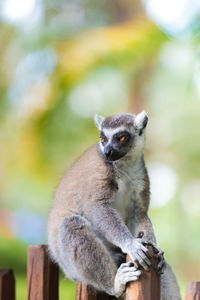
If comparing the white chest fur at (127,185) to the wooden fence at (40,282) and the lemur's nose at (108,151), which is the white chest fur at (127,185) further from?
the wooden fence at (40,282)

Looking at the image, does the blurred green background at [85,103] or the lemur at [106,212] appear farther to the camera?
the blurred green background at [85,103]

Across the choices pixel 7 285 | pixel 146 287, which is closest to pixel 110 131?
pixel 7 285

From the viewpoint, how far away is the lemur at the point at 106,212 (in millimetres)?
2219

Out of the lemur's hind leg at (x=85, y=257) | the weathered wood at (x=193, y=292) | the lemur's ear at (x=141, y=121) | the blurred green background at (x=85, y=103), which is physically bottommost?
the weathered wood at (x=193, y=292)

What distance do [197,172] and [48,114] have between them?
293 cm

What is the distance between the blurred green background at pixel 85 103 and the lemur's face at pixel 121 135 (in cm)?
553

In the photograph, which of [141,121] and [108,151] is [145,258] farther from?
[141,121]

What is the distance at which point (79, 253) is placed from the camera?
226cm

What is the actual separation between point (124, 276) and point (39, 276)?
0.44 m

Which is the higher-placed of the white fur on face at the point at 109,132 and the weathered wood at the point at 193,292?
the white fur on face at the point at 109,132

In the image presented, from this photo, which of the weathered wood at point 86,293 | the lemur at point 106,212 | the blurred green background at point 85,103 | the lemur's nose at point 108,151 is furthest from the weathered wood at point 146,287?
the blurred green background at point 85,103

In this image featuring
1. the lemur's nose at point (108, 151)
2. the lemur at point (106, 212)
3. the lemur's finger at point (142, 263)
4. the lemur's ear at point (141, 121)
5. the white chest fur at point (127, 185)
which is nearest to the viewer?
the lemur's finger at point (142, 263)

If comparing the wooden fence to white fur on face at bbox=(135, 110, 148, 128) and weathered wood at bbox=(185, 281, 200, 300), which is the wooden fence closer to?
weathered wood at bbox=(185, 281, 200, 300)

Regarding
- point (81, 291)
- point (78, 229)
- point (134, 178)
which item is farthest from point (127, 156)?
point (81, 291)
